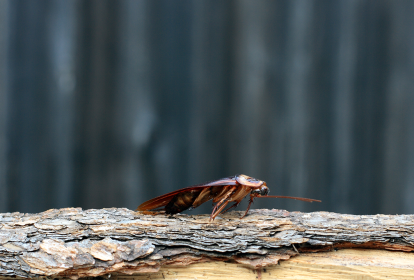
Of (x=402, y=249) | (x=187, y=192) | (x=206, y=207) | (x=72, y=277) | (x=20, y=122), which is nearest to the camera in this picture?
(x=72, y=277)

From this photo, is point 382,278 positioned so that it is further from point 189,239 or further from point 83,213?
point 83,213

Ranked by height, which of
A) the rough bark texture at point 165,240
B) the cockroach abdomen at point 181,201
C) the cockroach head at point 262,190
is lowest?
the rough bark texture at point 165,240

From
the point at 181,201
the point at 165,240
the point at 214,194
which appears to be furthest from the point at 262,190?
the point at 165,240

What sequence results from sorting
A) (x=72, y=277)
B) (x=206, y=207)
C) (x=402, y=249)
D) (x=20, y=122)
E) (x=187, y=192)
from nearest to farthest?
(x=72, y=277)
(x=402, y=249)
(x=187, y=192)
(x=20, y=122)
(x=206, y=207)

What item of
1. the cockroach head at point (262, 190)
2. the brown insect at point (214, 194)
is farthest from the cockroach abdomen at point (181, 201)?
the cockroach head at point (262, 190)

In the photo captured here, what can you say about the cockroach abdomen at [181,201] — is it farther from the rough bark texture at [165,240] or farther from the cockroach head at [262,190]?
the cockroach head at [262,190]

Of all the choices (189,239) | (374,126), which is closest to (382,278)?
(189,239)
